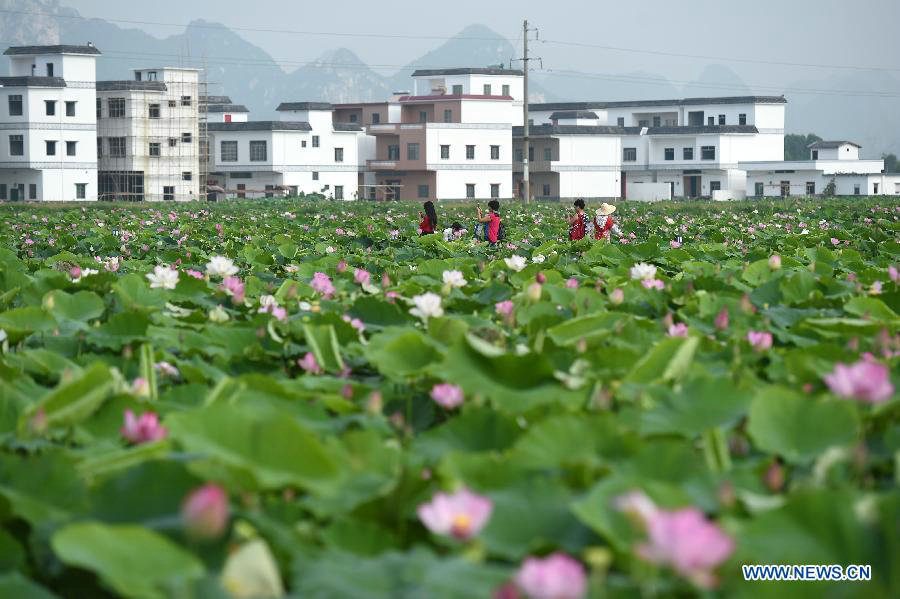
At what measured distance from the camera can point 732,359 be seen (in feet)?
8.93

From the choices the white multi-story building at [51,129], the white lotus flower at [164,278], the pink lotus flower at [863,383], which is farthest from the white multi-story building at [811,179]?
the pink lotus flower at [863,383]

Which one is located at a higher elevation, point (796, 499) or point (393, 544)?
point (796, 499)

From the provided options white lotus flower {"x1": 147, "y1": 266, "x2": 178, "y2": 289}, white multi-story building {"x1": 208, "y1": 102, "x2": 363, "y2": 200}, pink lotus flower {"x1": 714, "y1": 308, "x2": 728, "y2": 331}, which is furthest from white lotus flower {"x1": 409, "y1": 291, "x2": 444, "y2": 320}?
white multi-story building {"x1": 208, "y1": 102, "x2": 363, "y2": 200}

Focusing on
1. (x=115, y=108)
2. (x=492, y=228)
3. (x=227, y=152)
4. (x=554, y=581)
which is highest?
(x=115, y=108)

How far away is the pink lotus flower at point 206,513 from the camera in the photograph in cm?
130

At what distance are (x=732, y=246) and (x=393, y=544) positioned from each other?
771 centimetres

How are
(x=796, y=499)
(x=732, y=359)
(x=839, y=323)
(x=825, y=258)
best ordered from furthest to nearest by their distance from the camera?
(x=825, y=258) → (x=839, y=323) → (x=732, y=359) → (x=796, y=499)

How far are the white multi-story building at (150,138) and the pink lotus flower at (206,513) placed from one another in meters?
54.7

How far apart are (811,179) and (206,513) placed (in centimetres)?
6654

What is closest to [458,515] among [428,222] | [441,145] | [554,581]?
[554,581]

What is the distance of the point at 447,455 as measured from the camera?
1651 millimetres

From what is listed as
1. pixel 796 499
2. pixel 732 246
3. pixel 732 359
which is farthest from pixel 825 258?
pixel 796 499

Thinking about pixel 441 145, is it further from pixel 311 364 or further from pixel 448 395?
pixel 448 395

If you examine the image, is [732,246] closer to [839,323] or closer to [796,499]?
[839,323]
